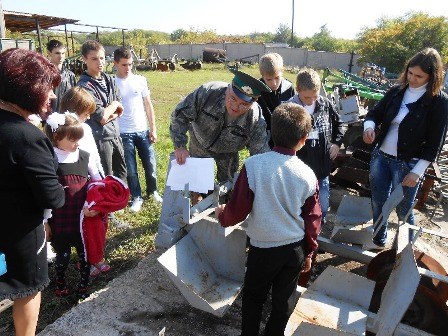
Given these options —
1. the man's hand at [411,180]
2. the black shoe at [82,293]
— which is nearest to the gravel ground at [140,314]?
the black shoe at [82,293]

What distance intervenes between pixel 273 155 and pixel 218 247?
0.92 meters

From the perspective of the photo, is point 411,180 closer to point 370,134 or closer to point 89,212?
point 370,134

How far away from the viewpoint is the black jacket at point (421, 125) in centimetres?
280

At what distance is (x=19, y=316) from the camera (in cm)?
199

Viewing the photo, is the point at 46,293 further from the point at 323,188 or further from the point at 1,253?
the point at 323,188

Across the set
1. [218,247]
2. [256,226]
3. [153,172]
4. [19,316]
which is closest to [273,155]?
[256,226]

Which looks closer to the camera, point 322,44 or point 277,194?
point 277,194

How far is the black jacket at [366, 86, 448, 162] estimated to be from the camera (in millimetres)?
2799

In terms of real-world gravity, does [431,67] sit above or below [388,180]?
above

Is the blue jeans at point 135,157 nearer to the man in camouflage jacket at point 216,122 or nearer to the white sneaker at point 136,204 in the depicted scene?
the white sneaker at point 136,204

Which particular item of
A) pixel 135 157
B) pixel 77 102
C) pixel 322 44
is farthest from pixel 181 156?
pixel 322 44

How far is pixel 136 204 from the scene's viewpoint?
4234mm

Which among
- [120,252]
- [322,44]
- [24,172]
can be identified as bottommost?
[120,252]

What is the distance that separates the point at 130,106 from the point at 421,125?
2796 millimetres
